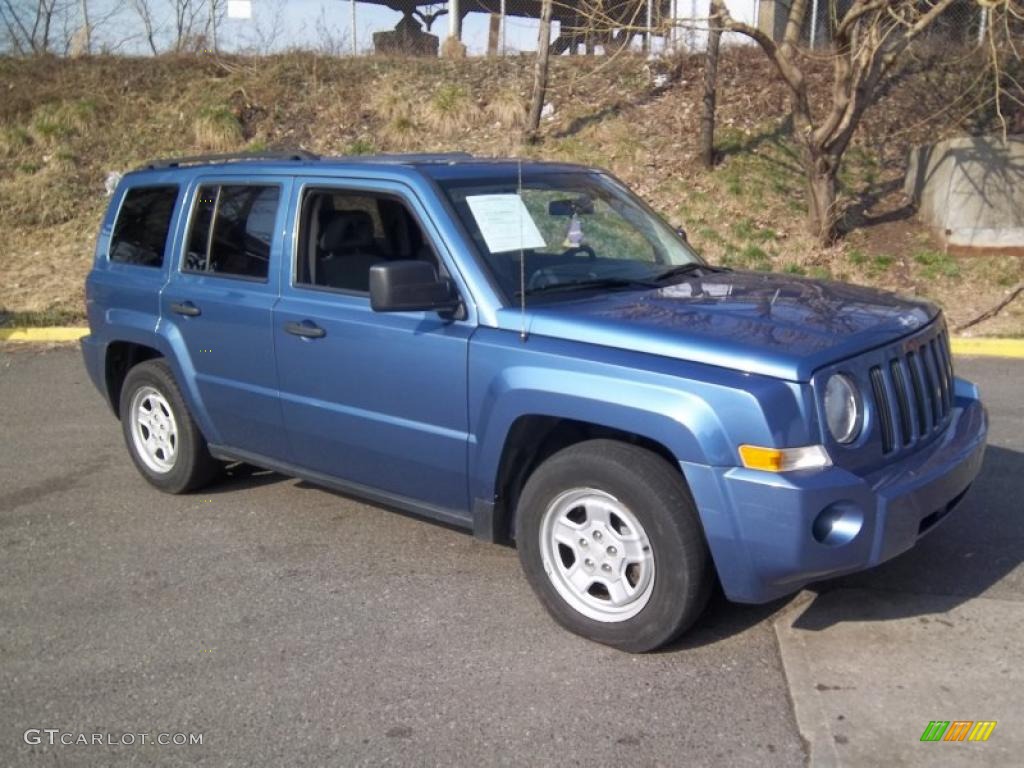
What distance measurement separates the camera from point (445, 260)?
4535 mm

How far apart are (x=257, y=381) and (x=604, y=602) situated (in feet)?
7.02

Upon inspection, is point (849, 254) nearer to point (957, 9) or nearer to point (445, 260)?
point (957, 9)

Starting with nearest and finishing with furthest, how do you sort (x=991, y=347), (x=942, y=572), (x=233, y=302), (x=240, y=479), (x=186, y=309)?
(x=942, y=572), (x=233, y=302), (x=186, y=309), (x=240, y=479), (x=991, y=347)

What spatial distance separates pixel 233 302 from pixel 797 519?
3.05 meters

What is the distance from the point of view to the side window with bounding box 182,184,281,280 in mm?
5301

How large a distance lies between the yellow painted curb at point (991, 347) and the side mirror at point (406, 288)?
696 cm

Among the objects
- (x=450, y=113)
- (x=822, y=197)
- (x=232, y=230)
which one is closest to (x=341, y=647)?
(x=232, y=230)

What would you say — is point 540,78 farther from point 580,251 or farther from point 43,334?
point 580,251

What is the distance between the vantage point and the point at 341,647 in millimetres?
4262

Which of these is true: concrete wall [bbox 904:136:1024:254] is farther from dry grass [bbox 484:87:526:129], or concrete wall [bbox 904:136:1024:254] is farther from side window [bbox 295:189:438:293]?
side window [bbox 295:189:438:293]

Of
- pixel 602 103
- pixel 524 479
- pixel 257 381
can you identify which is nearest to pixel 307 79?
pixel 602 103

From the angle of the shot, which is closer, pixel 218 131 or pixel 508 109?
pixel 508 109

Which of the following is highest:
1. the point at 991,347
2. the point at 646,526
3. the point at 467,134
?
the point at 467,134

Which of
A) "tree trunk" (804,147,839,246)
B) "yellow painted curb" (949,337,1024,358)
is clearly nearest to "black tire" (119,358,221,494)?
"yellow painted curb" (949,337,1024,358)
